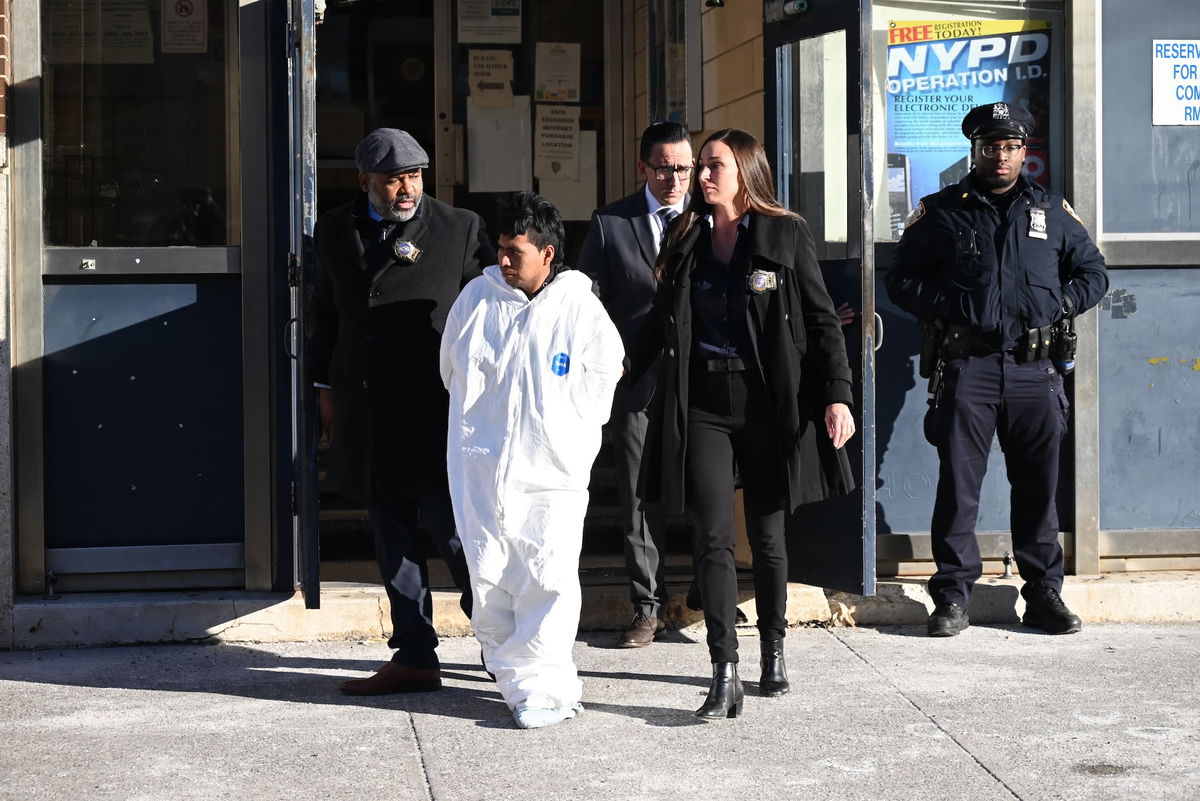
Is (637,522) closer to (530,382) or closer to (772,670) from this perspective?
(772,670)

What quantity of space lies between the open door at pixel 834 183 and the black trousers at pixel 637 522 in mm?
526

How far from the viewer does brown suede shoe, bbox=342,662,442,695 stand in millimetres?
5395

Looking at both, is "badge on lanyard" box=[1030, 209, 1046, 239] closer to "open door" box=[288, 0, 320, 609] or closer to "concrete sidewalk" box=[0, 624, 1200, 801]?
"concrete sidewalk" box=[0, 624, 1200, 801]

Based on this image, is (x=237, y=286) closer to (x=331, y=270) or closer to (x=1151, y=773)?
(x=331, y=270)

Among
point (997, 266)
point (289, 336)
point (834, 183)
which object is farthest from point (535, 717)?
point (997, 266)

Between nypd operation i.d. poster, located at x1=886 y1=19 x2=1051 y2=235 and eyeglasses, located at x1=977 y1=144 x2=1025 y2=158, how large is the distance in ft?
2.26

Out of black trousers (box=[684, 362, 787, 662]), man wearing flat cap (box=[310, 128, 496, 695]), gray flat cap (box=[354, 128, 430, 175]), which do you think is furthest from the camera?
man wearing flat cap (box=[310, 128, 496, 695])

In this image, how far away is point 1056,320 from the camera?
20.7 feet

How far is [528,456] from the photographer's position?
16.3 ft

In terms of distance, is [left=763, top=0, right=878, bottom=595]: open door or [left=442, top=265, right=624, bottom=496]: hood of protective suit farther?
[left=763, top=0, right=878, bottom=595]: open door

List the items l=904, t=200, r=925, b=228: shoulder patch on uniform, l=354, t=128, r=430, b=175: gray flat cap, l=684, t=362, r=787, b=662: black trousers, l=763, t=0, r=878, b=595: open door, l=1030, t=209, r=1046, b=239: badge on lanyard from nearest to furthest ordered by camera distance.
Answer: l=684, t=362, r=787, b=662: black trousers
l=354, t=128, r=430, b=175: gray flat cap
l=763, t=0, r=878, b=595: open door
l=1030, t=209, r=1046, b=239: badge on lanyard
l=904, t=200, r=925, b=228: shoulder patch on uniform

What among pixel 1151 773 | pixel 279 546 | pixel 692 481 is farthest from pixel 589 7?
pixel 1151 773

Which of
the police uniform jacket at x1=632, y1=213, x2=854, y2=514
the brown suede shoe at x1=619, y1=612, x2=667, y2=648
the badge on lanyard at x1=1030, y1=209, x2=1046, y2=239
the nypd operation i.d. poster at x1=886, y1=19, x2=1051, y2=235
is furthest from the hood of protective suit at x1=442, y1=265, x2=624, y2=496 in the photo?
the nypd operation i.d. poster at x1=886, y1=19, x2=1051, y2=235

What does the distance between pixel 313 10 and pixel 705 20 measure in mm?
2553
